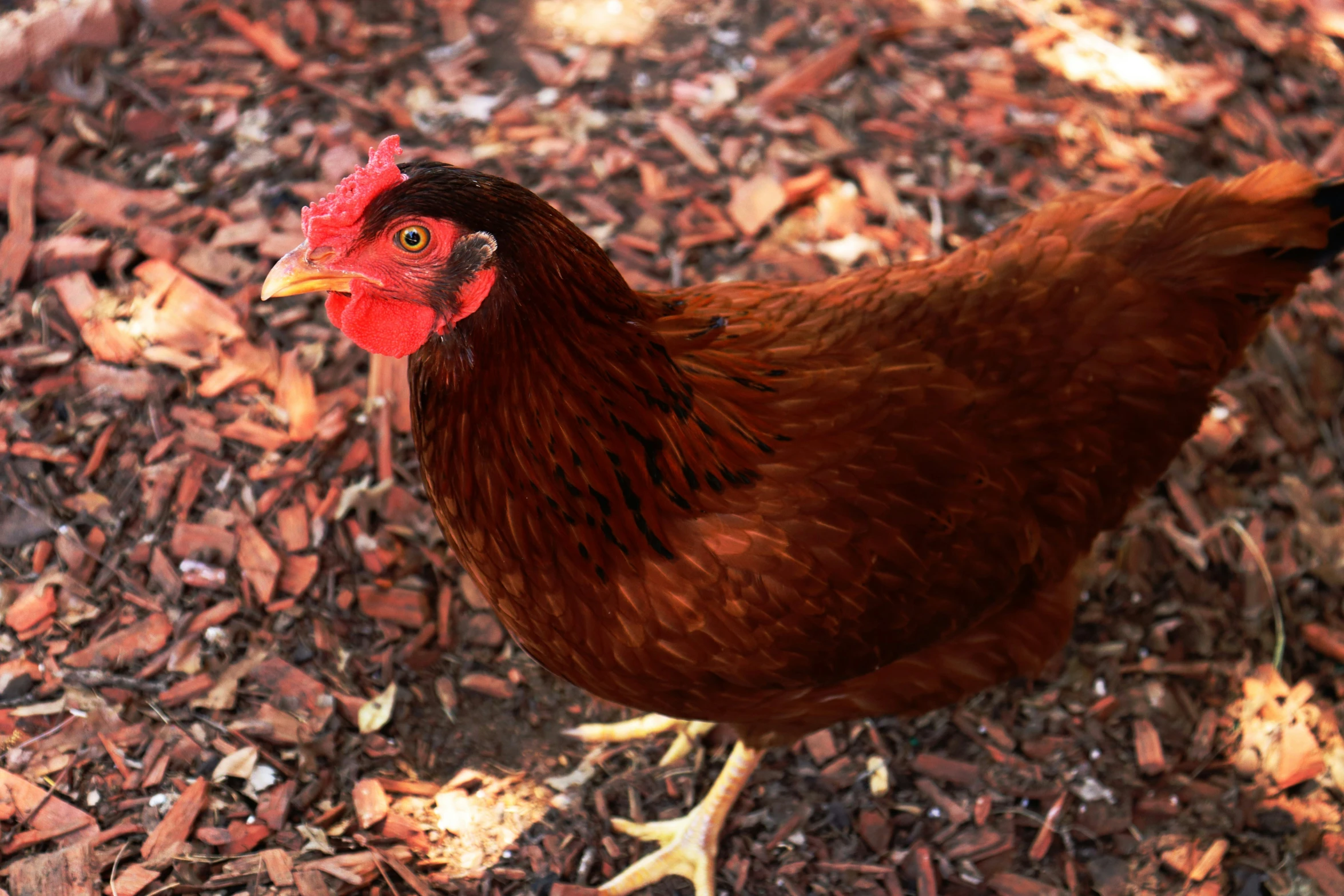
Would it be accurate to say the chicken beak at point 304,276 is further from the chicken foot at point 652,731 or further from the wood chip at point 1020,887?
the wood chip at point 1020,887

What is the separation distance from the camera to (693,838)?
2.99 m

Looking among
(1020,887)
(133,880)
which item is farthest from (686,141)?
(133,880)

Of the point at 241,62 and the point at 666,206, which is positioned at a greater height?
the point at 241,62

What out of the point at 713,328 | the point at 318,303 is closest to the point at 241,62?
the point at 318,303

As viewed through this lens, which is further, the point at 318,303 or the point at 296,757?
the point at 318,303

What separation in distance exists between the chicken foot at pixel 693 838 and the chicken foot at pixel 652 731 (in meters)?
0.22

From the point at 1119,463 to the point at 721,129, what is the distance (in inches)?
90.4

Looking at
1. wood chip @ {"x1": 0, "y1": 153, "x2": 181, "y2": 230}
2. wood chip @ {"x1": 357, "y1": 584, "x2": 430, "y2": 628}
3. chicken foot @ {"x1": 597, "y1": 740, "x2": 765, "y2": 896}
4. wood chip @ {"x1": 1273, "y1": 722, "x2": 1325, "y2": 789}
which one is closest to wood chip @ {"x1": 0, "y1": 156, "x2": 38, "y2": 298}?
wood chip @ {"x1": 0, "y1": 153, "x2": 181, "y2": 230}

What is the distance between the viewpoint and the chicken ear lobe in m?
2.06

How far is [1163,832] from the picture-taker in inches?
122

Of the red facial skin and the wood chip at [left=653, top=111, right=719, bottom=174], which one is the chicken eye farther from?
the wood chip at [left=653, top=111, right=719, bottom=174]

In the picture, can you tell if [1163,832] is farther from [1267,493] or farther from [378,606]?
[378,606]

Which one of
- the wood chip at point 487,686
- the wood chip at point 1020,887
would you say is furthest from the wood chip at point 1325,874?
the wood chip at point 487,686

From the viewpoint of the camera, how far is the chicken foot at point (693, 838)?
9.70ft
